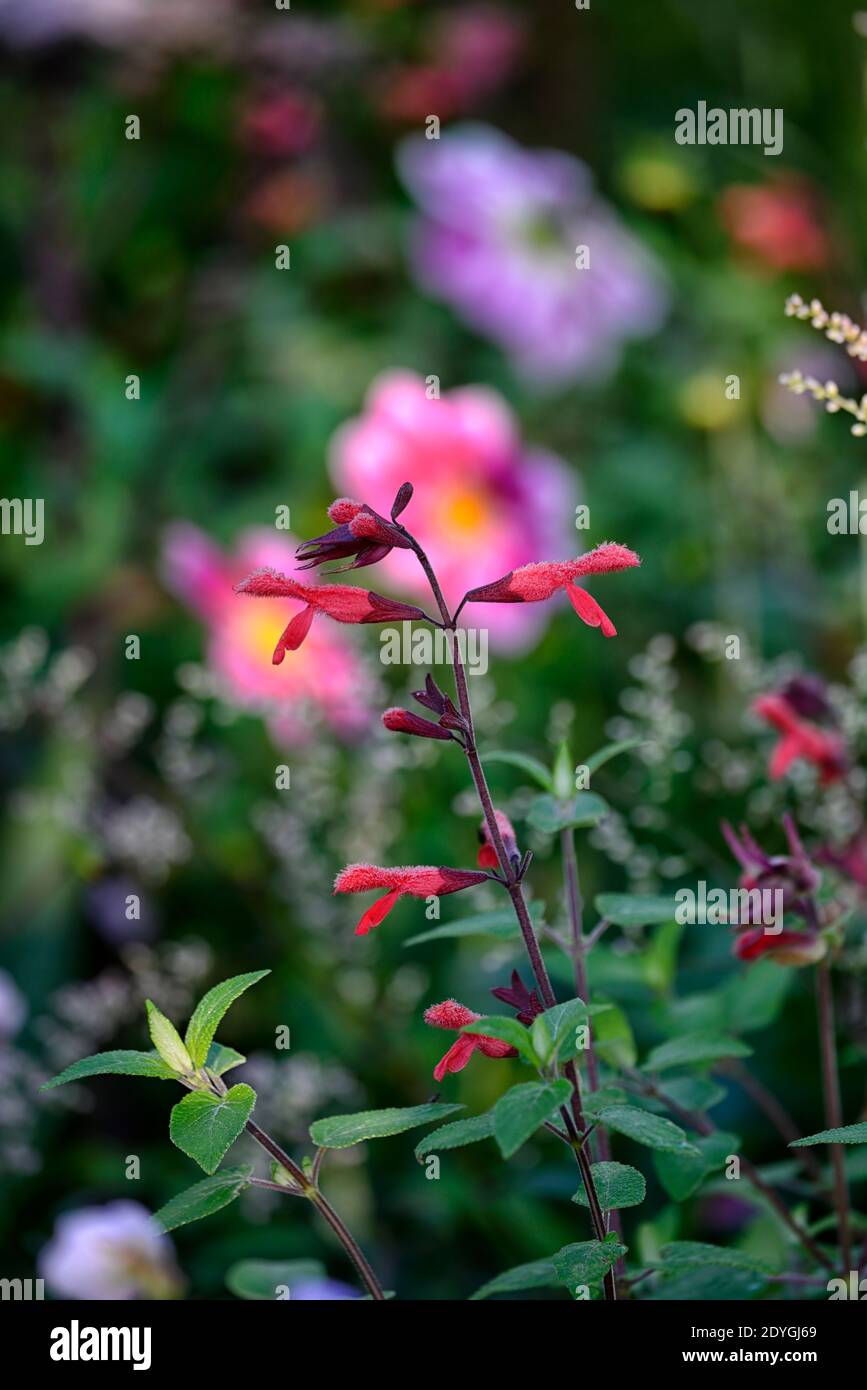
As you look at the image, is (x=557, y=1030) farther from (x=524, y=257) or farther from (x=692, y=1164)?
(x=524, y=257)

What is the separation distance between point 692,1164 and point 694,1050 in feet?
0.13

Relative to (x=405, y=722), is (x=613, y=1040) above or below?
below

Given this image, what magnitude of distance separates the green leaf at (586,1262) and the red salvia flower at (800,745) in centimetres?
24

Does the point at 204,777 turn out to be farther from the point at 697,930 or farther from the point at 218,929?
the point at 697,930

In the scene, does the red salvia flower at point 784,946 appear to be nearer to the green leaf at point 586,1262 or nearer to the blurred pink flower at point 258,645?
the green leaf at point 586,1262

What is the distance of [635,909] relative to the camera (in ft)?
1.76

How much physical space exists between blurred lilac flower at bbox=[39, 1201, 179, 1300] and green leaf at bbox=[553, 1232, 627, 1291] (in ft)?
1.36

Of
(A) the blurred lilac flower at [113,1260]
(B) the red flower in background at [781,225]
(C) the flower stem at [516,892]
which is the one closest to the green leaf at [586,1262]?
(C) the flower stem at [516,892]

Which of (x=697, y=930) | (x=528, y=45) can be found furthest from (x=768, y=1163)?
(x=528, y=45)

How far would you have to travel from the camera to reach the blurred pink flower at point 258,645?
1079mm

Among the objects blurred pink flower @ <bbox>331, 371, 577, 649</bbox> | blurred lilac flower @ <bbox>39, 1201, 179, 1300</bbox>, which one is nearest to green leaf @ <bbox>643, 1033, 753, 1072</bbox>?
blurred lilac flower @ <bbox>39, 1201, 179, 1300</bbox>

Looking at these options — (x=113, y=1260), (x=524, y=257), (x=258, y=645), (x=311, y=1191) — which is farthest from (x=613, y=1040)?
(x=524, y=257)

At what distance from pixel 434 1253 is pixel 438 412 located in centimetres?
58

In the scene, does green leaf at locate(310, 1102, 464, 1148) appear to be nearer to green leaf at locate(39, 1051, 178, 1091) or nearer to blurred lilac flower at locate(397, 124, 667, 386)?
green leaf at locate(39, 1051, 178, 1091)
